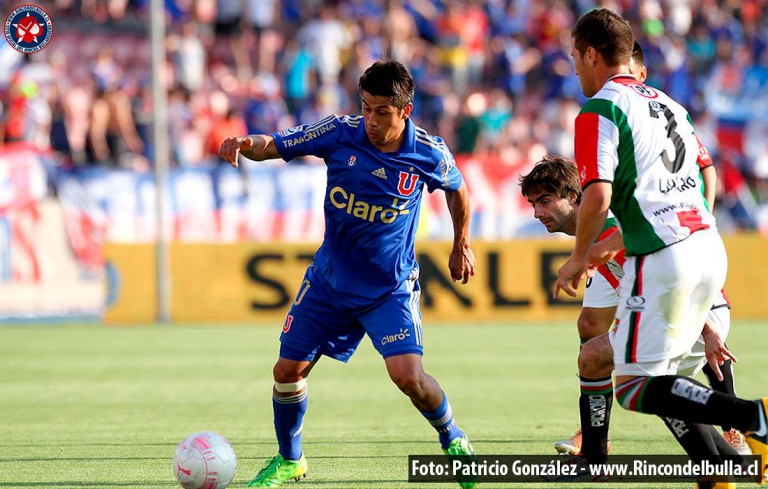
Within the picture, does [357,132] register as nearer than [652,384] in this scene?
No

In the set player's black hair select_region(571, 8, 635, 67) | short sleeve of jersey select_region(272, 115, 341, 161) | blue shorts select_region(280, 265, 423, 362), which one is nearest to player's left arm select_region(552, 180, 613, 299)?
player's black hair select_region(571, 8, 635, 67)

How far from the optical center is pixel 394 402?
10.2m

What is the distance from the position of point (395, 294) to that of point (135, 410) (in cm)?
423

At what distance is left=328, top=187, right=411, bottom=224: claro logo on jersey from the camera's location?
20.7 feet

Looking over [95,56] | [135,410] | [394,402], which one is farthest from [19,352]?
[95,56]

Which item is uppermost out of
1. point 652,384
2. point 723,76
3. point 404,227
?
point 723,76

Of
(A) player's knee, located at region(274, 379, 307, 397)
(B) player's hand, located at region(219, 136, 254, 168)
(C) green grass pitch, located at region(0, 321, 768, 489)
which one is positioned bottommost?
(C) green grass pitch, located at region(0, 321, 768, 489)

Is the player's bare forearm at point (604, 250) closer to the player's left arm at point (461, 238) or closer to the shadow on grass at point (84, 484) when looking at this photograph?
the player's left arm at point (461, 238)

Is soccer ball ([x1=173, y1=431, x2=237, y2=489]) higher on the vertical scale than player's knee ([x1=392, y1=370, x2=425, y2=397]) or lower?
lower

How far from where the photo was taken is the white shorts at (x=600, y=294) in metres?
7.04

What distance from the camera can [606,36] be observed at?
5.39 meters

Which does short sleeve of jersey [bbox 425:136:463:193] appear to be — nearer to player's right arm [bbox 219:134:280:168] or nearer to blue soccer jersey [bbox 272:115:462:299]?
blue soccer jersey [bbox 272:115:462:299]

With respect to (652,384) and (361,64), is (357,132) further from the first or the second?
(361,64)

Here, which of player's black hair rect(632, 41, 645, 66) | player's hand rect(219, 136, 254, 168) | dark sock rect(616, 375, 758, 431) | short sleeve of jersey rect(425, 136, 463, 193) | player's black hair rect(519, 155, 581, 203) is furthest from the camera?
player's black hair rect(632, 41, 645, 66)
